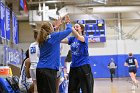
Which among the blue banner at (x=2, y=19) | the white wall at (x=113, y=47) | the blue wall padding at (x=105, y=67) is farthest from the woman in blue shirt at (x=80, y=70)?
the white wall at (x=113, y=47)

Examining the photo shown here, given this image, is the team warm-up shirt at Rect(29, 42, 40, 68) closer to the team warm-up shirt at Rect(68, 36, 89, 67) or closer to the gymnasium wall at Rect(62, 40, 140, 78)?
the team warm-up shirt at Rect(68, 36, 89, 67)

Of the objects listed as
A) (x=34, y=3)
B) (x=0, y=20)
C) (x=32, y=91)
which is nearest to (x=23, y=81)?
(x=32, y=91)

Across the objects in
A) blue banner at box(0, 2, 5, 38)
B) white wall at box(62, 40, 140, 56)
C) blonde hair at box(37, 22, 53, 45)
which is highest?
blue banner at box(0, 2, 5, 38)

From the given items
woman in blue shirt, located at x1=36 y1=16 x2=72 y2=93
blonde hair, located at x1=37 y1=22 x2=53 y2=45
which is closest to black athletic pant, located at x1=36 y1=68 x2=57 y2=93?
woman in blue shirt, located at x1=36 y1=16 x2=72 y2=93

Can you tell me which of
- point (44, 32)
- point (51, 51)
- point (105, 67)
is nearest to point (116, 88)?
point (51, 51)

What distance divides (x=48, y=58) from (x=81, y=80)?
4.22 ft

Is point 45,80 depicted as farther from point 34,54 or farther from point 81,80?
point 81,80

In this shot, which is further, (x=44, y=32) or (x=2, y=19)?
(x=2, y=19)

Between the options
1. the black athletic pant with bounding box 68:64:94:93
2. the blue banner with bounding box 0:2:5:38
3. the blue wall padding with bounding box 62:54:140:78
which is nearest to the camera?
the black athletic pant with bounding box 68:64:94:93

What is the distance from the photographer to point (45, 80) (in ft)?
17.1

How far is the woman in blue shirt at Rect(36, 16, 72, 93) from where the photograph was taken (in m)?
5.23

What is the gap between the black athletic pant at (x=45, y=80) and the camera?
205 inches

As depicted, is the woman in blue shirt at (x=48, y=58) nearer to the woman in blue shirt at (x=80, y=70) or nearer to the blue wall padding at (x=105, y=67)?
the woman in blue shirt at (x=80, y=70)

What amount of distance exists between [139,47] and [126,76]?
8.98 ft
